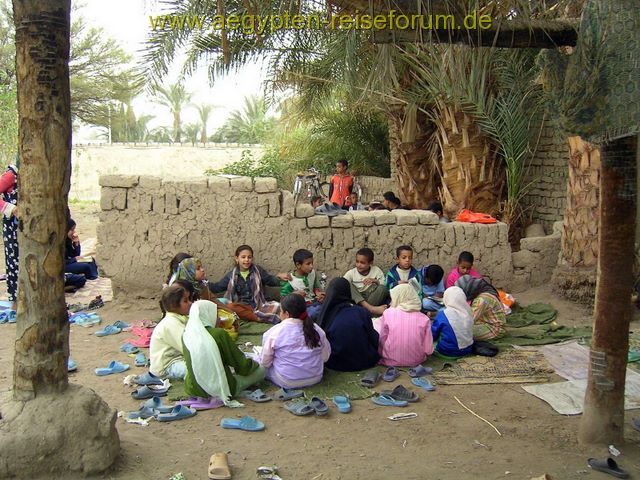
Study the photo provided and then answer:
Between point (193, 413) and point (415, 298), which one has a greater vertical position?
point (415, 298)

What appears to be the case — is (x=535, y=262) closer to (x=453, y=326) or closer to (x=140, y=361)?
(x=453, y=326)

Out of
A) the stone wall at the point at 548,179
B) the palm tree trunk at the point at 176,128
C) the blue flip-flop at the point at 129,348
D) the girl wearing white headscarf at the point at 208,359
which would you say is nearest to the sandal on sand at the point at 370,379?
the girl wearing white headscarf at the point at 208,359

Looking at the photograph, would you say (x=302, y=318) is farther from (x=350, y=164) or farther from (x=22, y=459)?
(x=350, y=164)

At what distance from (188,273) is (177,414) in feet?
7.56

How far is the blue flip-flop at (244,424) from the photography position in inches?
176

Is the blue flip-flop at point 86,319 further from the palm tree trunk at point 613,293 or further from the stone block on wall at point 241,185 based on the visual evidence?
the palm tree trunk at point 613,293

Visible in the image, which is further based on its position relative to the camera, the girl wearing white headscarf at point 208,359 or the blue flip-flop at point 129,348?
the blue flip-flop at point 129,348

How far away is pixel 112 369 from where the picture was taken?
5.53m

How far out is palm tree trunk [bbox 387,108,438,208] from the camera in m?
12.0

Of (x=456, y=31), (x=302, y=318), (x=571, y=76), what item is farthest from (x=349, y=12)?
(x=302, y=318)

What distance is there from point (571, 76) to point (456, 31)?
72 cm

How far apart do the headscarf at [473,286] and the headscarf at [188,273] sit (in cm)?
273

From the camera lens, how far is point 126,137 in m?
34.4

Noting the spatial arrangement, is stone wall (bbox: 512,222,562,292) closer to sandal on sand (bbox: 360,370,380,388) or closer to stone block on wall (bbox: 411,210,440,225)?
stone block on wall (bbox: 411,210,440,225)
